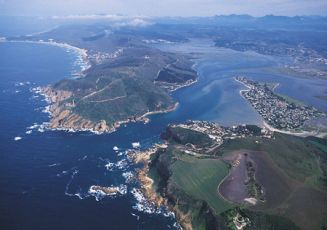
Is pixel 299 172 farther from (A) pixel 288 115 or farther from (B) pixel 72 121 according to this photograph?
(B) pixel 72 121

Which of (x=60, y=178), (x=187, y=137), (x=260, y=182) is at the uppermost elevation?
(x=260, y=182)

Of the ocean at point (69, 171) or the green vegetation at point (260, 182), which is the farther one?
the ocean at point (69, 171)

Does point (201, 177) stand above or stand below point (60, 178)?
above

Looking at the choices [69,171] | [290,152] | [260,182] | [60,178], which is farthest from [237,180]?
[60,178]

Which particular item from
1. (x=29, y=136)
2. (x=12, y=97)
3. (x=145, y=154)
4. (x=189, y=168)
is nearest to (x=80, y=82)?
(x=12, y=97)

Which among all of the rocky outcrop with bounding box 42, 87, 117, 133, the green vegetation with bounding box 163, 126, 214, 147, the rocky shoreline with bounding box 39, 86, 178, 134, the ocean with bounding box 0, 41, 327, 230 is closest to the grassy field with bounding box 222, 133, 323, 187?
the green vegetation with bounding box 163, 126, 214, 147

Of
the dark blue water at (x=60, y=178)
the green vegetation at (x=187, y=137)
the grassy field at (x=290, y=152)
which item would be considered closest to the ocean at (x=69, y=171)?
the dark blue water at (x=60, y=178)

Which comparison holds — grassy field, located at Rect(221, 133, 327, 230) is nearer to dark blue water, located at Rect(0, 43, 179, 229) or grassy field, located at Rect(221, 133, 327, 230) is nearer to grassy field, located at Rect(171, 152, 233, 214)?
grassy field, located at Rect(171, 152, 233, 214)

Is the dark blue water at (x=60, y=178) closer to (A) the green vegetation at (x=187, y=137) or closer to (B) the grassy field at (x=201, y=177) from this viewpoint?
(A) the green vegetation at (x=187, y=137)
